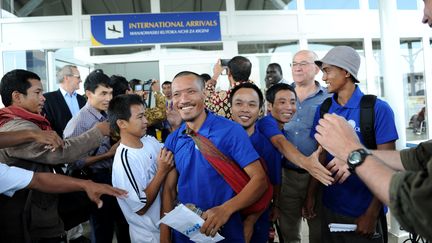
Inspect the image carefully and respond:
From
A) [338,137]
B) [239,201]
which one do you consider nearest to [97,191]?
[239,201]

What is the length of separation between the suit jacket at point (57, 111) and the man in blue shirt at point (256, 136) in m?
2.55

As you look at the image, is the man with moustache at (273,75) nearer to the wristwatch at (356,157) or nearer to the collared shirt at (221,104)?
the collared shirt at (221,104)

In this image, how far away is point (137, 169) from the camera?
2355 mm

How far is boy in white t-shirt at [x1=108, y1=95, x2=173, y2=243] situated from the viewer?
2.25m

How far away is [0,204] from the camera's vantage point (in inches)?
74.3

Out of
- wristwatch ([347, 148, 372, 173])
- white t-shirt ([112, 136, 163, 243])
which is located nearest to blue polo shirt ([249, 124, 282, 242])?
white t-shirt ([112, 136, 163, 243])

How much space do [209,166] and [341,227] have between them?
958 millimetres

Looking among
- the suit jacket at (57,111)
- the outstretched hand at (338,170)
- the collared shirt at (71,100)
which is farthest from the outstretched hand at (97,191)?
the collared shirt at (71,100)

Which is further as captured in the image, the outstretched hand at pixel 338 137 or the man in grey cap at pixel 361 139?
the man in grey cap at pixel 361 139

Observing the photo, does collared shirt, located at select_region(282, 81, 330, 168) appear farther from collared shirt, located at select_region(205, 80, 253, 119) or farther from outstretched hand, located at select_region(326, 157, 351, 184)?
outstretched hand, located at select_region(326, 157, 351, 184)

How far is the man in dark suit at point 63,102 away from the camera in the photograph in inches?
170

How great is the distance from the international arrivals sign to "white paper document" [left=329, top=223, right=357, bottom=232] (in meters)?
6.36

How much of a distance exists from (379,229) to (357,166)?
4.45 feet

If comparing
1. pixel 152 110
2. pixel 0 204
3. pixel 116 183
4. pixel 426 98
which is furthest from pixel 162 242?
pixel 426 98
